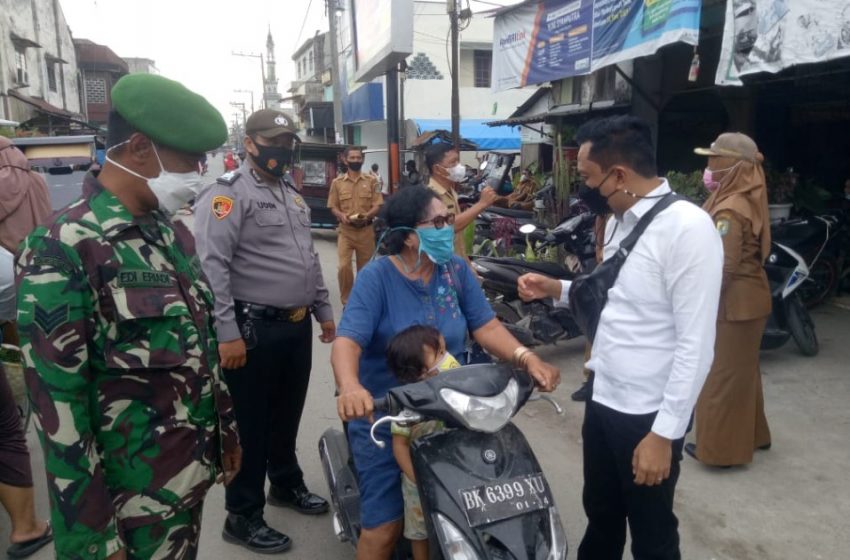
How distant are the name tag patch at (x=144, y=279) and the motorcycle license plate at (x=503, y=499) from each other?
3.47ft

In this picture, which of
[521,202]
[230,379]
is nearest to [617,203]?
[230,379]

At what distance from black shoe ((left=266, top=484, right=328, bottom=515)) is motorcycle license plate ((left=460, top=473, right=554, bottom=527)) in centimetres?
170

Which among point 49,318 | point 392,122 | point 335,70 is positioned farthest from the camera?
point 335,70

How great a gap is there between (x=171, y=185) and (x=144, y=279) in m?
0.27

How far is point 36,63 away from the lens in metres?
26.0

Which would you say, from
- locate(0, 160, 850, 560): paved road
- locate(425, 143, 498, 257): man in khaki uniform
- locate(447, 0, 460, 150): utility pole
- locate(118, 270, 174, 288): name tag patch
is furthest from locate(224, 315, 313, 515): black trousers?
locate(447, 0, 460, 150): utility pole

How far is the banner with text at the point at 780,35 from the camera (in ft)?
14.1

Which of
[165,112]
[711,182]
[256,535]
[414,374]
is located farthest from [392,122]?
[165,112]

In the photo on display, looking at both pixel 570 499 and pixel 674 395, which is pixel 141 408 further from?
pixel 570 499

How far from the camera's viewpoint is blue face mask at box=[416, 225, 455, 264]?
2477 millimetres

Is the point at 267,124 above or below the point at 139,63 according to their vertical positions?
below

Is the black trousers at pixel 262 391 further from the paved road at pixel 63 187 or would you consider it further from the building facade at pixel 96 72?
the building facade at pixel 96 72

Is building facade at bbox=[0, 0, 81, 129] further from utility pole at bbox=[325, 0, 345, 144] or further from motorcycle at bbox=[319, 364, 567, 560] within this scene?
motorcycle at bbox=[319, 364, 567, 560]

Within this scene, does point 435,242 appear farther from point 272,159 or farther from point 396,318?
point 272,159
